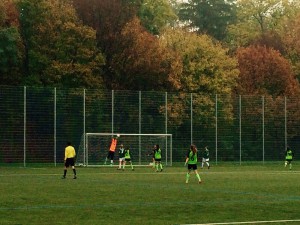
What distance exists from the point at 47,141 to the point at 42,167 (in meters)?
2.26

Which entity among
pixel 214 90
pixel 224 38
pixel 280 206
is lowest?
pixel 280 206

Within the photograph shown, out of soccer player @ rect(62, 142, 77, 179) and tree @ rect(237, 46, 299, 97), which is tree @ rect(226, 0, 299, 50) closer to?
tree @ rect(237, 46, 299, 97)

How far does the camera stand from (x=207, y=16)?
365ft

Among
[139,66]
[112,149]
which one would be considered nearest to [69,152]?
[112,149]

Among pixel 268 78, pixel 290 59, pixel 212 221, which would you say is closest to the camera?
pixel 212 221

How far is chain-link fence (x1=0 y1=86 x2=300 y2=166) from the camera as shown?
188 ft

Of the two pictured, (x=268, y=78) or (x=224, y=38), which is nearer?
(x=268, y=78)

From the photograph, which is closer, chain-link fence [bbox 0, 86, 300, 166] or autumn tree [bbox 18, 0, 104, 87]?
chain-link fence [bbox 0, 86, 300, 166]

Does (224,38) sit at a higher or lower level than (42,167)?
higher

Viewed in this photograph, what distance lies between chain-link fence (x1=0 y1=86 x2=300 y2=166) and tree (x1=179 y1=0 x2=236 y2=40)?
40.7 meters

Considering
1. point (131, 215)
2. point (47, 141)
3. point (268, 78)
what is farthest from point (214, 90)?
point (131, 215)

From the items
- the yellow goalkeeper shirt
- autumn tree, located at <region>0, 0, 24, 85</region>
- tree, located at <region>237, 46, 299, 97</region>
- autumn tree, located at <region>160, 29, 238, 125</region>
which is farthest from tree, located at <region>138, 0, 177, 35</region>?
the yellow goalkeeper shirt

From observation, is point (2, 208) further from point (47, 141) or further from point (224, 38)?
point (224, 38)

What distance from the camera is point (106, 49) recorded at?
2980 inches
